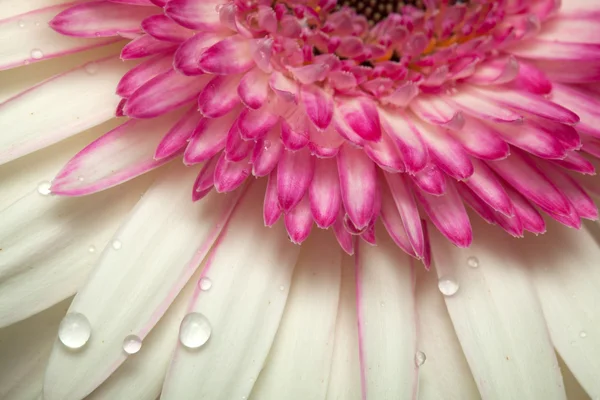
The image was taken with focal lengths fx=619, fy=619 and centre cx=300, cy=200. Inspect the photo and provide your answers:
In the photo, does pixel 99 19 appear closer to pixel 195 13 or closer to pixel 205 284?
pixel 195 13

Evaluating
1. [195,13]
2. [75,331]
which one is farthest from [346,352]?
[195,13]

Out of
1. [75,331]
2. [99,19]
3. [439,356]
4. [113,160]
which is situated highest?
[99,19]

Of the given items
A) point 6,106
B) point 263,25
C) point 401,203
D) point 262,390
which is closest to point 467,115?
point 401,203

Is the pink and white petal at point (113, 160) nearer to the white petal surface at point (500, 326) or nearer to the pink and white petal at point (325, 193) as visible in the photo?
the pink and white petal at point (325, 193)

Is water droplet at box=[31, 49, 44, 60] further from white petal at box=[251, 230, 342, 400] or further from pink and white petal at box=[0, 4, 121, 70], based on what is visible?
white petal at box=[251, 230, 342, 400]

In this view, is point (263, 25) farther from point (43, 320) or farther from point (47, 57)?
point (43, 320)

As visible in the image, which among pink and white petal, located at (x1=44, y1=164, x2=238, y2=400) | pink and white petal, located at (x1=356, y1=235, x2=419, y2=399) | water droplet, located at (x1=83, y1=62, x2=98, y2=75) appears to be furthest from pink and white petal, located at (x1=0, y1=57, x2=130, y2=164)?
pink and white petal, located at (x1=356, y1=235, x2=419, y2=399)
